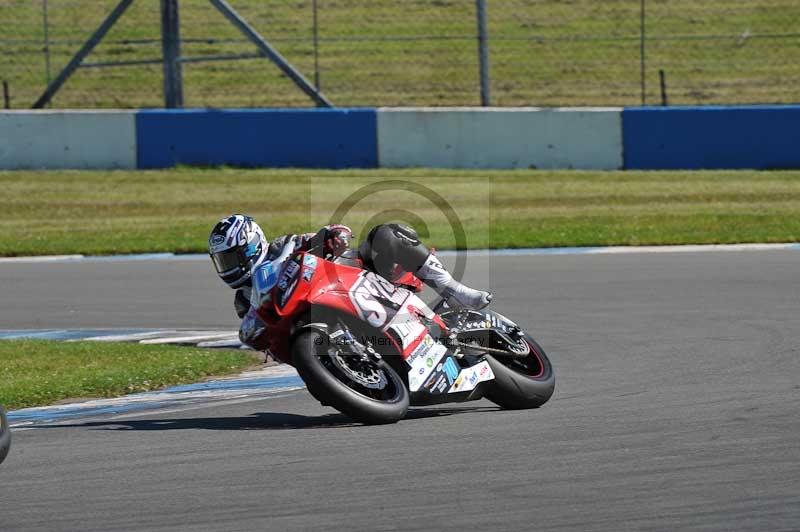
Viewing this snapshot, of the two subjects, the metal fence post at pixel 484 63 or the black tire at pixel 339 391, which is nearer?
the black tire at pixel 339 391

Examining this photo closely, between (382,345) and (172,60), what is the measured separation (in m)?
14.1

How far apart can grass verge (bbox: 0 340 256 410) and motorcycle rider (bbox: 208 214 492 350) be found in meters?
1.70

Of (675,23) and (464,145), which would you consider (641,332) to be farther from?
(675,23)

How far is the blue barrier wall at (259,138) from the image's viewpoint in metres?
20.0

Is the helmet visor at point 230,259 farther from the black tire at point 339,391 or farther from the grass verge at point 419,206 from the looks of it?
the grass verge at point 419,206

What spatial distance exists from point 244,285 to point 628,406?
2.15m

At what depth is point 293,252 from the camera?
7.56 metres

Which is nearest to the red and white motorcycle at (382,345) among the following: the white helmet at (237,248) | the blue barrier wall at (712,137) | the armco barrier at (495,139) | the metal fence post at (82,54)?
the white helmet at (237,248)

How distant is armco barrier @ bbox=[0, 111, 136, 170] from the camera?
20391 mm

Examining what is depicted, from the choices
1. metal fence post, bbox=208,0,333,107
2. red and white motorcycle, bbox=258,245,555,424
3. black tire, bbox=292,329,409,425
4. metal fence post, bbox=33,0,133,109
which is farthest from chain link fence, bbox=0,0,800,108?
black tire, bbox=292,329,409,425

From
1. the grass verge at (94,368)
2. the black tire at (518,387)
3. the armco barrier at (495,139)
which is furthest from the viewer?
the armco barrier at (495,139)

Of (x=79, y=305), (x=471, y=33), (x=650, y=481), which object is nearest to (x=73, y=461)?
(x=650, y=481)

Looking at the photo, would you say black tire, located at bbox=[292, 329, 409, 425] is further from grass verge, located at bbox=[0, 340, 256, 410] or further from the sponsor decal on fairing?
grass verge, located at bbox=[0, 340, 256, 410]

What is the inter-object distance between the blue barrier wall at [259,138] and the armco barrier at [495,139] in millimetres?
357
